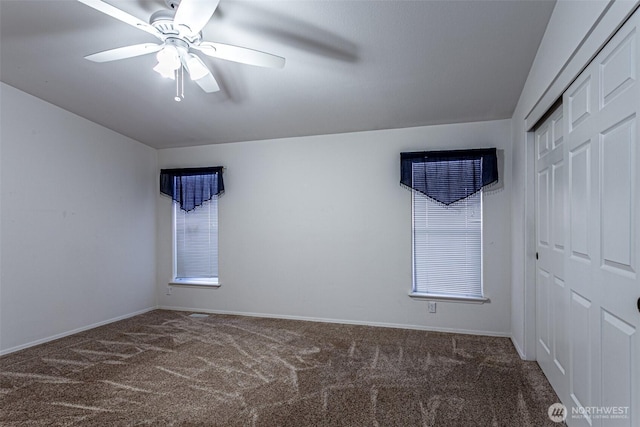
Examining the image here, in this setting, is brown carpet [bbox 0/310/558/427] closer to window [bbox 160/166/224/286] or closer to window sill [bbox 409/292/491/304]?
window sill [bbox 409/292/491/304]

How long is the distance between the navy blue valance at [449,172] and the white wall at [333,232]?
5.9 inches

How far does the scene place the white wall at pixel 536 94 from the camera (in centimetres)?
162

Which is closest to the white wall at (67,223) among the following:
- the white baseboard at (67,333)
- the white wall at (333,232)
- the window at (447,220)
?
the white baseboard at (67,333)

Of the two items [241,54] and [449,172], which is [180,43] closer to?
[241,54]

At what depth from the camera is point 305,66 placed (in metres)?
2.89

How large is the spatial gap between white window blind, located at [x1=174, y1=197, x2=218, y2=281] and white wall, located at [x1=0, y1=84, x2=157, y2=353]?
1.30 feet

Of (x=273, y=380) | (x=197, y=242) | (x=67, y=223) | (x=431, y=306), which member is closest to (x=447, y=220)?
(x=431, y=306)

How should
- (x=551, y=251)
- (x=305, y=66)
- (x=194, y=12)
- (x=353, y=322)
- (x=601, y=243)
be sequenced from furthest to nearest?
(x=353, y=322) → (x=305, y=66) → (x=551, y=251) → (x=194, y=12) → (x=601, y=243)

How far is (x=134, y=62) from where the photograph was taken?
116 inches

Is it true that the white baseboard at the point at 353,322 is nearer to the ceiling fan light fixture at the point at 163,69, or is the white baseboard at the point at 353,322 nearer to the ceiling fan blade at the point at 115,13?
the ceiling fan light fixture at the point at 163,69

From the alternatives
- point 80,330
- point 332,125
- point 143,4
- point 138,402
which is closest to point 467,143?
point 332,125

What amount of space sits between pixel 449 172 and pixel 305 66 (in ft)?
6.38

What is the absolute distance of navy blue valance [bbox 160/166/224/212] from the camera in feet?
15.4

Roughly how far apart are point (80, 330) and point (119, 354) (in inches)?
43.6
